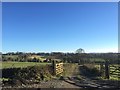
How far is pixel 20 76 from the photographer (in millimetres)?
7176

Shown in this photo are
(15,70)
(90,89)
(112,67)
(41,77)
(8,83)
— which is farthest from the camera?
(112,67)

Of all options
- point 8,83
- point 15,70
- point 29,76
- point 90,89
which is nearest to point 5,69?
point 15,70

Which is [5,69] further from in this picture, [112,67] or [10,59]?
[112,67]

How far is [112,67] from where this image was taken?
9.90 meters

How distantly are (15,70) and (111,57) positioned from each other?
4.26 meters

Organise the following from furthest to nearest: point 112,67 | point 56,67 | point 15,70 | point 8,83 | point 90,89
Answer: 1. point 112,67
2. point 56,67
3. point 15,70
4. point 8,83
5. point 90,89

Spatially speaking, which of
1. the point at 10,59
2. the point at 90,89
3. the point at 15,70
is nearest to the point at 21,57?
the point at 10,59

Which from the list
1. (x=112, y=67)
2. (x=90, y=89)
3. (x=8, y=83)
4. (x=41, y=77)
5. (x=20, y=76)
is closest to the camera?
(x=90, y=89)

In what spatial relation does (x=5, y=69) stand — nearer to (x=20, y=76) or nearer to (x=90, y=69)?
(x=20, y=76)

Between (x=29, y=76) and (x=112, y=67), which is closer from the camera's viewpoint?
(x=29, y=76)

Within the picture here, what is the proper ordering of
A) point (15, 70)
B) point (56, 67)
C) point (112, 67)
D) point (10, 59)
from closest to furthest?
point (15, 70) < point (56, 67) < point (112, 67) < point (10, 59)

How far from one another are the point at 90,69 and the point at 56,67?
1717 millimetres

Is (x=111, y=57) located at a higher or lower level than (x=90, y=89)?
higher

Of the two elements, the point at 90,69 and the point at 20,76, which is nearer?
the point at 20,76
